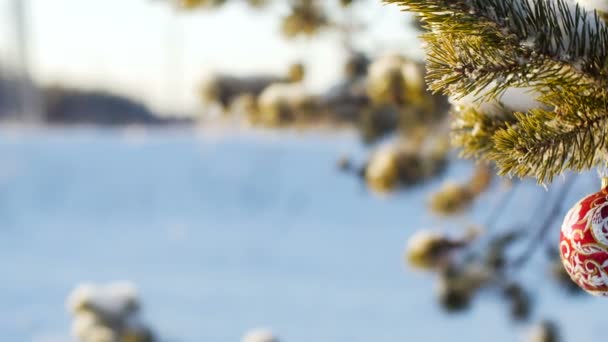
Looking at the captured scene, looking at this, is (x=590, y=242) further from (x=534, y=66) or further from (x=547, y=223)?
(x=547, y=223)

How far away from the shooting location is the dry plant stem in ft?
5.28

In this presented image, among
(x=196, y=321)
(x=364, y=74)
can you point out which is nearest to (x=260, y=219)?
(x=196, y=321)

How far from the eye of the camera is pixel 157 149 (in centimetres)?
1035

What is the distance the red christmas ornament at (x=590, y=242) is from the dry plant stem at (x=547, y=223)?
2.78ft

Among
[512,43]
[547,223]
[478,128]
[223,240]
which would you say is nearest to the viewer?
[512,43]

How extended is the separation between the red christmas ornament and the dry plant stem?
85 centimetres

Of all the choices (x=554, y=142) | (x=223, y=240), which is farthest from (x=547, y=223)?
(x=223, y=240)

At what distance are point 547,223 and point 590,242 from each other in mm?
1089

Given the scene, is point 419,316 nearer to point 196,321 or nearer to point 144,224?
point 196,321

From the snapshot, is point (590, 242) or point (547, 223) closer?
point (590, 242)

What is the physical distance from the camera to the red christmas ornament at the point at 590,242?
0.70 meters

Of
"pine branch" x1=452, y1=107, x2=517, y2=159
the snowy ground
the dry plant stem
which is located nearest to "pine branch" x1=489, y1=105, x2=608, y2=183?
"pine branch" x1=452, y1=107, x2=517, y2=159

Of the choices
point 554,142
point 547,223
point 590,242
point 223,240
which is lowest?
point 223,240

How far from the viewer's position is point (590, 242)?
2.31 ft
